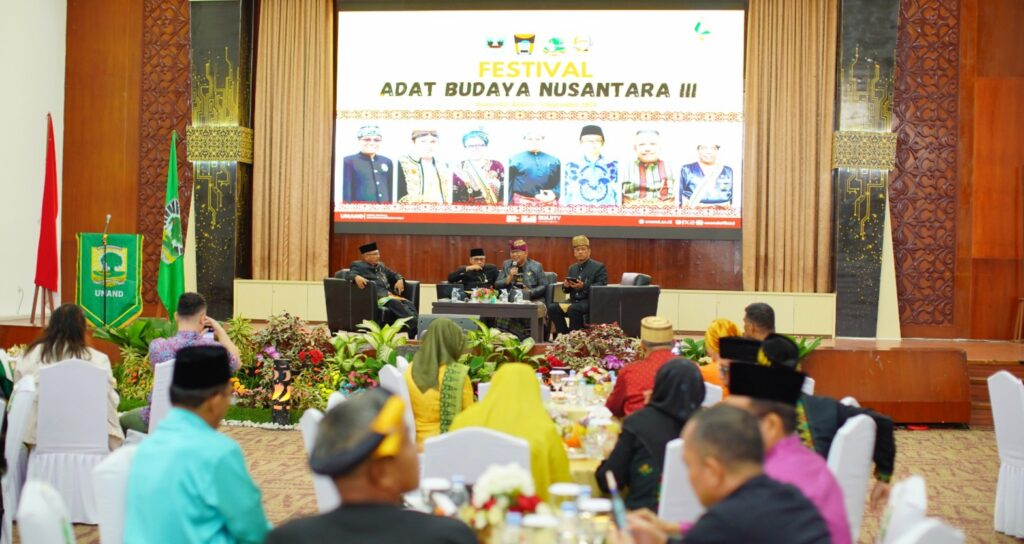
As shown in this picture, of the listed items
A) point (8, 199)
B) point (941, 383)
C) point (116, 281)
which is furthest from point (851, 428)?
point (8, 199)

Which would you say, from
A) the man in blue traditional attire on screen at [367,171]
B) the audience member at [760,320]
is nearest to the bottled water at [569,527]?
the audience member at [760,320]

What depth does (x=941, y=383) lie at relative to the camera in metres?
8.33

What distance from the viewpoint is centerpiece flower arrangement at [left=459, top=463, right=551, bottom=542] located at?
8.71 feet

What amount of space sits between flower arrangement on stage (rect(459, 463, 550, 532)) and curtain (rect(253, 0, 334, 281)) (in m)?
9.92

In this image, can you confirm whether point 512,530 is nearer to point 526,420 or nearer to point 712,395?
point 526,420

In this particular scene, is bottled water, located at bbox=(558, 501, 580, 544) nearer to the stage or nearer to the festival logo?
the stage

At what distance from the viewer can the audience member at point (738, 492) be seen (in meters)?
2.19

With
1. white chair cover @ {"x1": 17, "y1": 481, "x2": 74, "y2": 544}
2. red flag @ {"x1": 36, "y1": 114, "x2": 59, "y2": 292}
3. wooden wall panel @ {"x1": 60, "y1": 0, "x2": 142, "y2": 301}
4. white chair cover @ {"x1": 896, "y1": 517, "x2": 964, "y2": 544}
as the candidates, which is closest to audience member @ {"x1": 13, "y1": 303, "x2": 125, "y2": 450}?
white chair cover @ {"x1": 17, "y1": 481, "x2": 74, "y2": 544}

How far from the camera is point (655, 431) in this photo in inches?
140

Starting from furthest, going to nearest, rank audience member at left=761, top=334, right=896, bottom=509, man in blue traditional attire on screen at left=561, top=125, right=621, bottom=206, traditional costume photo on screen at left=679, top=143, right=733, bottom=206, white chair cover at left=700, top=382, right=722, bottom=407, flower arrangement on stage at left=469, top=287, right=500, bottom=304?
man in blue traditional attire on screen at left=561, top=125, right=621, bottom=206, traditional costume photo on screen at left=679, top=143, right=733, bottom=206, flower arrangement on stage at left=469, top=287, right=500, bottom=304, white chair cover at left=700, top=382, right=722, bottom=407, audience member at left=761, top=334, right=896, bottom=509

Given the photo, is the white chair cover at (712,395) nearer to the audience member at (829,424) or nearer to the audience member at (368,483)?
the audience member at (829,424)

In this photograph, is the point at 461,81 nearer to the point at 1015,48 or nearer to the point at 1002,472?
the point at 1015,48

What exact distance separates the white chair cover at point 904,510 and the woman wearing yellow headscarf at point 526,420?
3.67ft

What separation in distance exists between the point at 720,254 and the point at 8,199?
8.57m
